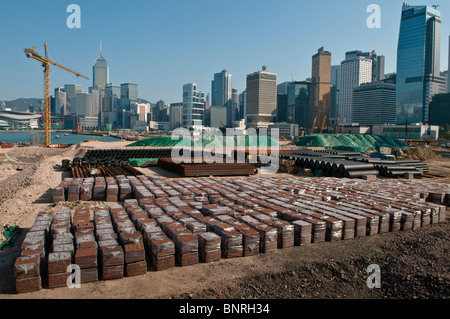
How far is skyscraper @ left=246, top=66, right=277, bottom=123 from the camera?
630ft

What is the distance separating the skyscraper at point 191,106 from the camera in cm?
18988

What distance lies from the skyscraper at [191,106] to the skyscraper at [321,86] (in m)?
67.9

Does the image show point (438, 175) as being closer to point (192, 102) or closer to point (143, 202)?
point (143, 202)

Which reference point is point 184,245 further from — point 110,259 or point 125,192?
point 125,192

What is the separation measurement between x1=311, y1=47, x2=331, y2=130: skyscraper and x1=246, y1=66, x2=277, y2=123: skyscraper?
79.0ft

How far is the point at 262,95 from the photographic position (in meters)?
193

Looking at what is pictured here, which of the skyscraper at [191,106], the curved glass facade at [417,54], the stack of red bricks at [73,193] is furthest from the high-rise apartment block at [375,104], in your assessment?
the stack of red bricks at [73,193]

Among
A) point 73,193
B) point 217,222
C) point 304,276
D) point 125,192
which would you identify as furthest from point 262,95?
point 304,276

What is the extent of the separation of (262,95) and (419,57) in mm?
82461

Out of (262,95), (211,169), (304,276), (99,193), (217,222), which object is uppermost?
(262,95)

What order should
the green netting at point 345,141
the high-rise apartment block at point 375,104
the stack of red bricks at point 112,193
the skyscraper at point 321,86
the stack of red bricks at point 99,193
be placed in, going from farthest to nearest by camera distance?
1. the skyscraper at point 321,86
2. the high-rise apartment block at point 375,104
3. the green netting at point 345,141
4. the stack of red bricks at point 99,193
5. the stack of red bricks at point 112,193

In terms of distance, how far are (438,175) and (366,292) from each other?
2060cm

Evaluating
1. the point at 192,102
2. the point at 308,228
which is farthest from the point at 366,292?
→ the point at 192,102

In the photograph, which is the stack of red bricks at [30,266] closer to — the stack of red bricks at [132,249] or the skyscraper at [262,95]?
the stack of red bricks at [132,249]
